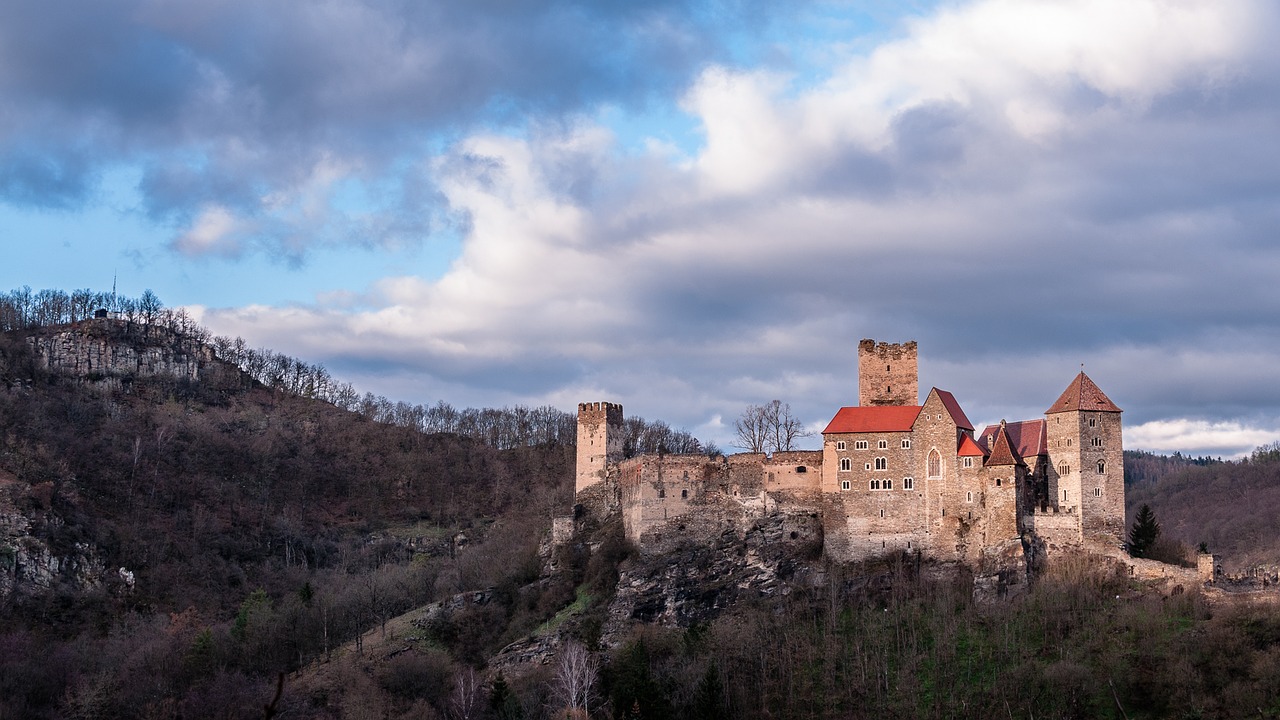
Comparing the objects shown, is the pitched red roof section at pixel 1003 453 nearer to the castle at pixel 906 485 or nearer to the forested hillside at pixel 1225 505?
the castle at pixel 906 485

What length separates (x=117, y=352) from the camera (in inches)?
5896

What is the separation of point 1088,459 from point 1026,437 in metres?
4.40

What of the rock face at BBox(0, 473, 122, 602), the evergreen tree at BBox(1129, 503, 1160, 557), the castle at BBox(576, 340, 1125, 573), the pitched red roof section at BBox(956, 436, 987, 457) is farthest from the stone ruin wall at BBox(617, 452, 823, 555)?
the rock face at BBox(0, 473, 122, 602)

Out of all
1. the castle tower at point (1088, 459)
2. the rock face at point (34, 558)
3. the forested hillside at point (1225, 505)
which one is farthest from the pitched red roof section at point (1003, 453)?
the rock face at point (34, 558)

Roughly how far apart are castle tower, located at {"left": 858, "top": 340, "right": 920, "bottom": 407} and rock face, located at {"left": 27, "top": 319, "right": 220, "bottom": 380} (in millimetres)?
95521

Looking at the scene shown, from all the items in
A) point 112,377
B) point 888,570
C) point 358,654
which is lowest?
point 358,654

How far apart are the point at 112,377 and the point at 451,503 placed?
42.2 metres

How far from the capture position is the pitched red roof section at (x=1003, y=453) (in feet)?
241

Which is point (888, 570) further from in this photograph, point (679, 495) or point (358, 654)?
point (358, 654)

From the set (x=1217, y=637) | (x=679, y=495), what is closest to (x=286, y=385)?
(x=679, y=495)

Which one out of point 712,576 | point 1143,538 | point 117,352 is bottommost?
point 712,576

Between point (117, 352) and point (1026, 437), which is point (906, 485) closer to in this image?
point (1026, 437)

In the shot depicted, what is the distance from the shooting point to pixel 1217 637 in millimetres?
63406

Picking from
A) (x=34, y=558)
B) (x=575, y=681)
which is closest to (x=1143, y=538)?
(x=575, y=681)
